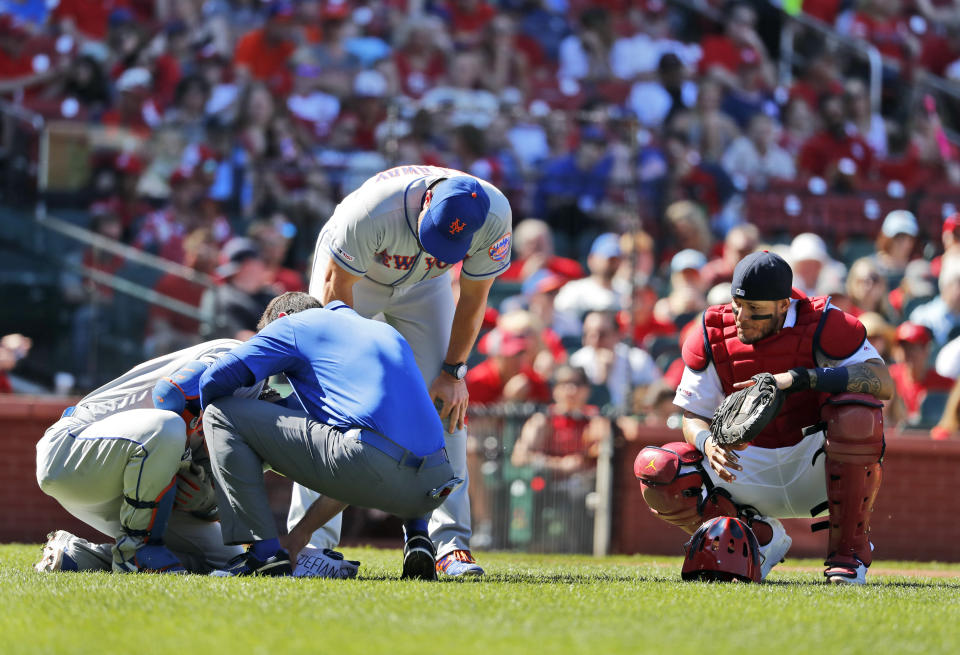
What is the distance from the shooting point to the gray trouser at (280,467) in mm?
4773

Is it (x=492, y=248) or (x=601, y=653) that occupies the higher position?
(x=492, y=248)

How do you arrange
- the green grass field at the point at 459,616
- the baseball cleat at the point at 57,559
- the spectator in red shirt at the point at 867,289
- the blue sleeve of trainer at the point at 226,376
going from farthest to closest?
the spectator in red shirt at the point at 867,289 → the baseball cleat at the point at 57,559 → the blue sleeve of trainer at the point at 226,376 → the green grass field at the point at 459,616

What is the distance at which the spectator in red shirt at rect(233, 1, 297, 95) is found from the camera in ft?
44.4

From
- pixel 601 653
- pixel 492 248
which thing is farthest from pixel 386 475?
pixel 601 653

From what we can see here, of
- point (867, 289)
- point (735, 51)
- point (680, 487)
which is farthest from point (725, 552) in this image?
point (735, 51)

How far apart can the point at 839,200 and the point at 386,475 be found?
27.5ft

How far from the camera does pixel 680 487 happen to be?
5637 mm

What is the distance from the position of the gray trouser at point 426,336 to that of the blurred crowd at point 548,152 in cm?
264

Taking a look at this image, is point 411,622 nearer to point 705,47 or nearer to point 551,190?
point 551,190

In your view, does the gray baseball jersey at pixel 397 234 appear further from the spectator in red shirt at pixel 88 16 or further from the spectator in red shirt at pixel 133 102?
the spectator in red shirt at pixel 88 16

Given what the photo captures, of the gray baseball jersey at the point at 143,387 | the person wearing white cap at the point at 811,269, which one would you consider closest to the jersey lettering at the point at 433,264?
the gray baseball jersey at the point at 143,387

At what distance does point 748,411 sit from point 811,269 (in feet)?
18.4

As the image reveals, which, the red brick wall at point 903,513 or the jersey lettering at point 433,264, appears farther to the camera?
the red brick wall at point 903,513

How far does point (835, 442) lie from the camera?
18.0 feet
